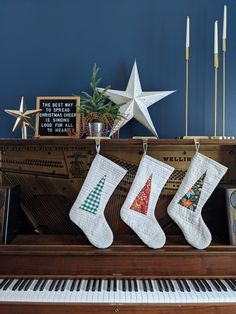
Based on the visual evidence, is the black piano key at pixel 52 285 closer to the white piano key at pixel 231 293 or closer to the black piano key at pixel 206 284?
the black piano key at pixel 206 284

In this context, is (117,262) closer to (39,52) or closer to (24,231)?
(24,231)

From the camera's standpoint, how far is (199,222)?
147 cm

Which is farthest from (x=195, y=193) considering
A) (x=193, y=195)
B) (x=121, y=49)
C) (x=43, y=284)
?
(x=121, y=49)

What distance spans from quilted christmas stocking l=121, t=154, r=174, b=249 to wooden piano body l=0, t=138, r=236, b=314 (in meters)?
0.12

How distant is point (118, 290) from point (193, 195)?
628 mm

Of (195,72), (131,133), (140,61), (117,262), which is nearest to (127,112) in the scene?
(131,133)

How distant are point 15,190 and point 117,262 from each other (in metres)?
0.71

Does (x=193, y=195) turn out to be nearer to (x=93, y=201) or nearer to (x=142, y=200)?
(x=142, y=200)

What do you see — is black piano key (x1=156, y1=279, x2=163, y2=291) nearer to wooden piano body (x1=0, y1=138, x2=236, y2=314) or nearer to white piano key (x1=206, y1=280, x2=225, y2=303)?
wooden piano body (x1=0, y1=138, x2=236, y2=314)

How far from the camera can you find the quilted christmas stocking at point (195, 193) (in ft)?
4.83

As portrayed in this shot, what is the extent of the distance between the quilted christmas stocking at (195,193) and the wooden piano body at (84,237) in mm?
97

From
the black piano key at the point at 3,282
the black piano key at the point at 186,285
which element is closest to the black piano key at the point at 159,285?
the black piano key at the point at 186,285

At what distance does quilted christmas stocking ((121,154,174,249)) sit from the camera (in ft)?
4.90

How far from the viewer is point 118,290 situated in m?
1.33
